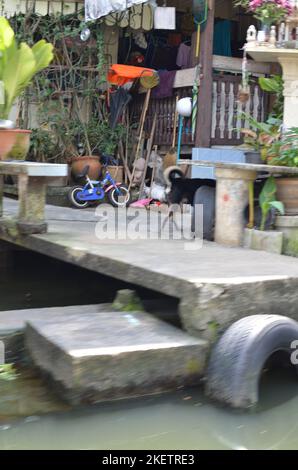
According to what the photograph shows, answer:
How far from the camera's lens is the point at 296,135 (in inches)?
223

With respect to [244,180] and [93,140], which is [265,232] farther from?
[93,140]

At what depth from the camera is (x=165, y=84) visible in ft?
32.6

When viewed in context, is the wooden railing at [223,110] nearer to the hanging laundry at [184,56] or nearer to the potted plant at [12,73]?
the hanging laundry at [184,56]

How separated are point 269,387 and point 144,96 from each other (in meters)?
7.51

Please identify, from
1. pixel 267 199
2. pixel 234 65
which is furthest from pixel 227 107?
pixel 267 199

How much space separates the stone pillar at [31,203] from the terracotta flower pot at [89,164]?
450 centimetres

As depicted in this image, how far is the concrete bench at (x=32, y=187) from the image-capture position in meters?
5.02

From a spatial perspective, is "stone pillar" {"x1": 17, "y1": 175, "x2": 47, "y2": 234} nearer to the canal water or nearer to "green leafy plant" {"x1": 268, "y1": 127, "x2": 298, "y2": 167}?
the canal water

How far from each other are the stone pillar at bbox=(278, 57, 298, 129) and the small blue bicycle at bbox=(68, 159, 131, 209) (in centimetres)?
384

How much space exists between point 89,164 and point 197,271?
243 inches

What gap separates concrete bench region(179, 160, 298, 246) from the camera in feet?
16.9
